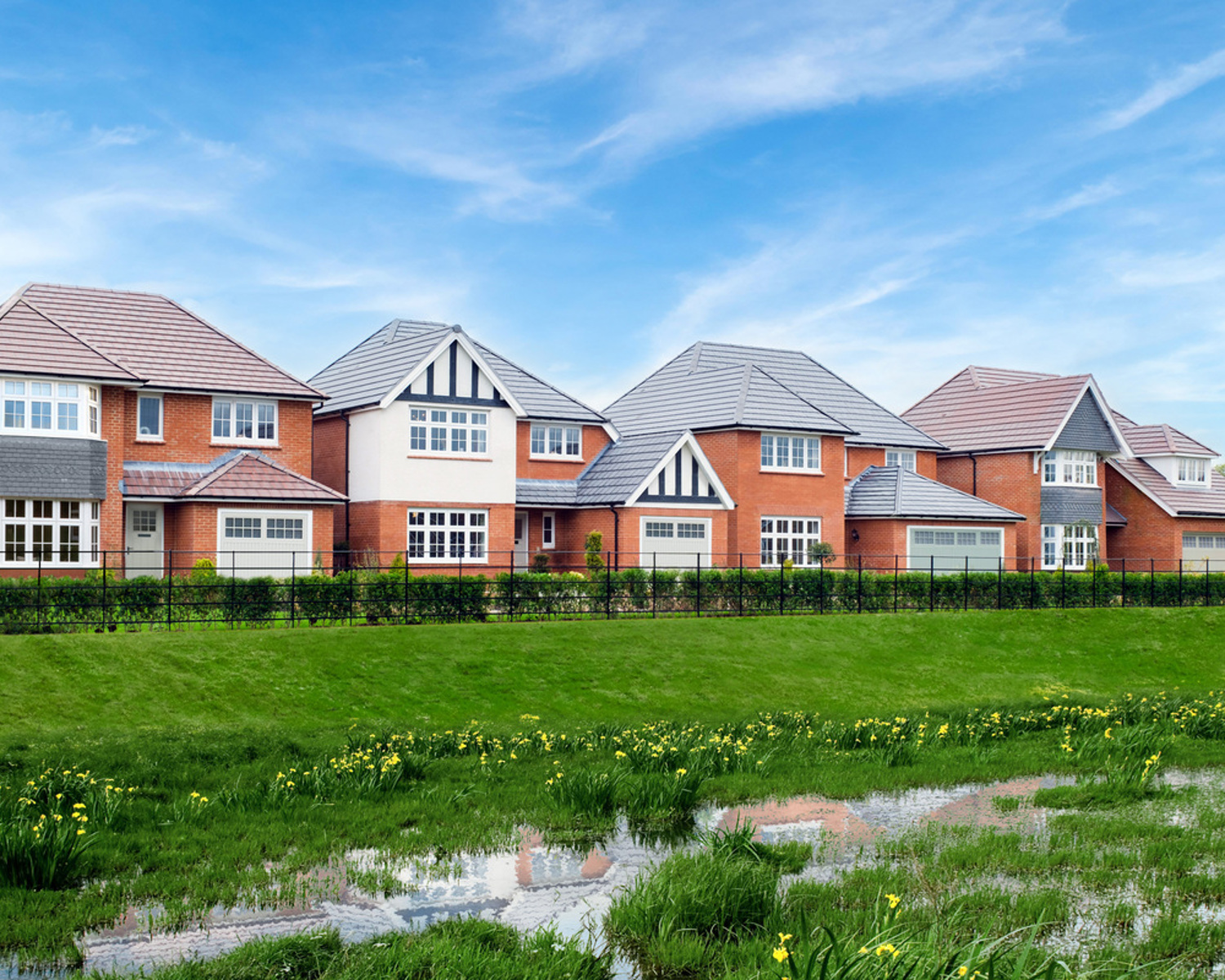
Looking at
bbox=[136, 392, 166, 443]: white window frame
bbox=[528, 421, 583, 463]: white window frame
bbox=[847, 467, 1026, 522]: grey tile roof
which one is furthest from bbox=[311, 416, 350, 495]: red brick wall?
bbox=[847, 467, 1026, 522]: grey tile roof

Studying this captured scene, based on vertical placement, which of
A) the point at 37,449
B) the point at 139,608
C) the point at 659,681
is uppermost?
the point at 37,449

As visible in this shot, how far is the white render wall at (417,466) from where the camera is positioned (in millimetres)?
34469

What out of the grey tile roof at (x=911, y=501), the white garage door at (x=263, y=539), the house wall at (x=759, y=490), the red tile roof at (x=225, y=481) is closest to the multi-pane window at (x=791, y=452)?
the house wall at (x=759, y=490)

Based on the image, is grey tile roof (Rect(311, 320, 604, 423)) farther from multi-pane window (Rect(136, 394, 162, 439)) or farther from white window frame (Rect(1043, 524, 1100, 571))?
white window frame (Rect(1043, 524, 1100, 571))

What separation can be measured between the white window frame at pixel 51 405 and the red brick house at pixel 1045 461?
116 ft

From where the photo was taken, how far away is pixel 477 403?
36062 mm

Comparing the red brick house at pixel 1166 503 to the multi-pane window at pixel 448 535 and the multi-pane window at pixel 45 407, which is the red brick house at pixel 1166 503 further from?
the multi-pane window at pixel 45 407

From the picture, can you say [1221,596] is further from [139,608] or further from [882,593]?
[139,608]

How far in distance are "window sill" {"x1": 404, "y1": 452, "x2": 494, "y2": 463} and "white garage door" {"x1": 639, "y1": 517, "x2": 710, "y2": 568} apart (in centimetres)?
573

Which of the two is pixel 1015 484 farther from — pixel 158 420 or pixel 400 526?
pixel 158 420

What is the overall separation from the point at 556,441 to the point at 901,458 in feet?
54.6

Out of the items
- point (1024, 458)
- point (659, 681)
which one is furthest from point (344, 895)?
point (1024, 458)

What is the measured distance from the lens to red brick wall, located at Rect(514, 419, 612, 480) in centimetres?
4012

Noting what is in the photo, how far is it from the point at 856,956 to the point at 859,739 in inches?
394
